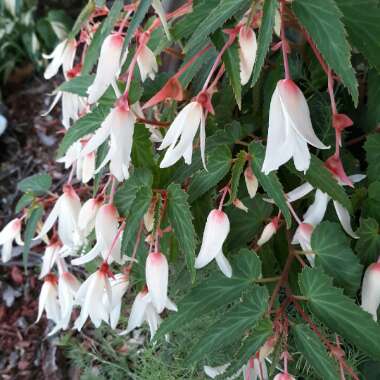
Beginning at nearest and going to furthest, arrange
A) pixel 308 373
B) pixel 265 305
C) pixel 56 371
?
pixel 265 305
pixel 308 373
pixel 56 371

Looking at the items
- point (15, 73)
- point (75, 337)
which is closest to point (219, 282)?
point (75, 337)

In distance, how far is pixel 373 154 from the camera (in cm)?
78

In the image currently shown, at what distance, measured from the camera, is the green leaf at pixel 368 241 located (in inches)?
28.8

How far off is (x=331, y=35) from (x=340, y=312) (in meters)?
0.33

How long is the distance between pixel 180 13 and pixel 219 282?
0.35 m

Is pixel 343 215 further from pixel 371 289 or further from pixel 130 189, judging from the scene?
pixel 130 189

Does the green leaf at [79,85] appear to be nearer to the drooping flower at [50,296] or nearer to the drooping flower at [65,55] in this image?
the drooping flower at [65,55]

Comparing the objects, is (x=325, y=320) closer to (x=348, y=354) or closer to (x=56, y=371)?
(x=348, y=354)

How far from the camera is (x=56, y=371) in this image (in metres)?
1.52

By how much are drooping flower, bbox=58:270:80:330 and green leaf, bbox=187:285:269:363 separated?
24 centimetres

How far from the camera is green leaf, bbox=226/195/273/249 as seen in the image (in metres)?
0.82

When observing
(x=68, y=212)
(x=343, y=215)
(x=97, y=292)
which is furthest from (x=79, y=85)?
(x=343, y=215)

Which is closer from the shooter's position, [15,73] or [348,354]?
[348,354]

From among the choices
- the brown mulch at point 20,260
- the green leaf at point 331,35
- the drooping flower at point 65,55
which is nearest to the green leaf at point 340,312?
the green leaf at point 331,35
